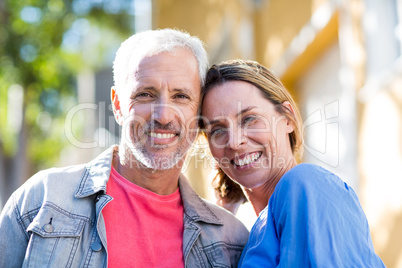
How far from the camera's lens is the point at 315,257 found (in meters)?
1.95

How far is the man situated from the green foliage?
34.1 feet

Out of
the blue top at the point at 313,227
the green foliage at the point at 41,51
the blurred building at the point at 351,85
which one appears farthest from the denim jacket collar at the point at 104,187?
the green foliage at the point at 41,51

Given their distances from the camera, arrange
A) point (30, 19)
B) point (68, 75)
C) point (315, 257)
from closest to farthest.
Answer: point (315, 257) → point (30, 19) → point (68, 75)

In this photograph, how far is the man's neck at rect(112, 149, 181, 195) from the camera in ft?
9.12

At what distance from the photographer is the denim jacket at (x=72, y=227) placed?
231 centimetres

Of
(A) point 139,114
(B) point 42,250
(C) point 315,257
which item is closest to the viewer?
(C) point 315,257

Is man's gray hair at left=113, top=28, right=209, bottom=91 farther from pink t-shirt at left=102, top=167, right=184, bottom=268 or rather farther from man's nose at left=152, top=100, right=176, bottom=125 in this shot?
pink t-shirt at left=102, top=167, right=184, bottom=268

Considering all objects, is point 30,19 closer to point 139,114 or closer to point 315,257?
point 139,114

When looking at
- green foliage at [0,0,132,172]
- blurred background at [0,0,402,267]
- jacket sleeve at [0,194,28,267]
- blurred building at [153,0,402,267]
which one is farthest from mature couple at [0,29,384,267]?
green foliage at [0,0,132,172]

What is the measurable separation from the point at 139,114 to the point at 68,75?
1501 centimetres

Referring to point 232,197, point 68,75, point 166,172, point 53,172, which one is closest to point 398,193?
point 232,197

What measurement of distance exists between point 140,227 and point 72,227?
334 millimetres

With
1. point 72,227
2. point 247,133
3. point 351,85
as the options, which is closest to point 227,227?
point 247,133

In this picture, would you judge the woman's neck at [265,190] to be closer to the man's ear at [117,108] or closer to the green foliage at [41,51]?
the man's ear at [117,108]
